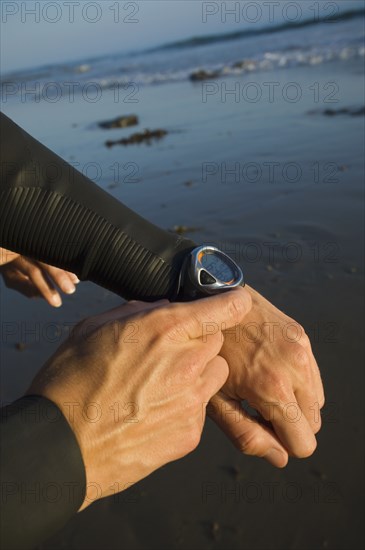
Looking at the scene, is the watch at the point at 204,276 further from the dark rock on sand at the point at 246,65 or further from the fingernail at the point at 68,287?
the dark rock on sand at the point at 246,65

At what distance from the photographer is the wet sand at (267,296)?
2.19 meters

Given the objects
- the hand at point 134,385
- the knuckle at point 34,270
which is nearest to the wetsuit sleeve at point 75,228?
the hand at point 134,385

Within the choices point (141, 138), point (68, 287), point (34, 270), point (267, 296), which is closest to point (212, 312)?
point (68, 287)

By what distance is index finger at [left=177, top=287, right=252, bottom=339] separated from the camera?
4.48 ft

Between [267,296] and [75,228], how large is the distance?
2.28m

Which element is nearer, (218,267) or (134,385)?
(134,385)

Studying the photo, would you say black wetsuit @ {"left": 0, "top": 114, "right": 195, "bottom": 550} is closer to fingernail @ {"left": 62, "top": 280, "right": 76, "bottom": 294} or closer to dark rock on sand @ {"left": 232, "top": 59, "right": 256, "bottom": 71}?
fingernail @ {"left": 62, "top": 280, "right": 76, "bottom": 294}

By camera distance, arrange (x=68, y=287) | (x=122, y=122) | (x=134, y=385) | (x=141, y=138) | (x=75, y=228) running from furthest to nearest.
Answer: (x=122, y=122), (x=141, y=138), (x=68, y=287), (x=75, y=228), (x=134, y=385)

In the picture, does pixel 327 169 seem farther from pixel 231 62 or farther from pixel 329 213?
pixel 231 62

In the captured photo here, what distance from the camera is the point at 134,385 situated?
125cm

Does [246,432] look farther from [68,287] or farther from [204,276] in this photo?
[68,287]

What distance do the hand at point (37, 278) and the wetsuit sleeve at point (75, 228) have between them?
71 centimetres

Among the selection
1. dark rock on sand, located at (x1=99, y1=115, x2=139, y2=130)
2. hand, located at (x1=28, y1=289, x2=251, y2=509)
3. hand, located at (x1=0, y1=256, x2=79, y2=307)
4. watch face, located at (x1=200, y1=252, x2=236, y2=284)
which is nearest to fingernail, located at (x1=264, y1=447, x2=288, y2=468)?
hand, located at (x1=28, y1=289, x2=251, y2=509)

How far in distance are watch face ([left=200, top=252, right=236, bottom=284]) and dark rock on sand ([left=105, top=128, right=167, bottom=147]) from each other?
25.1 ft
